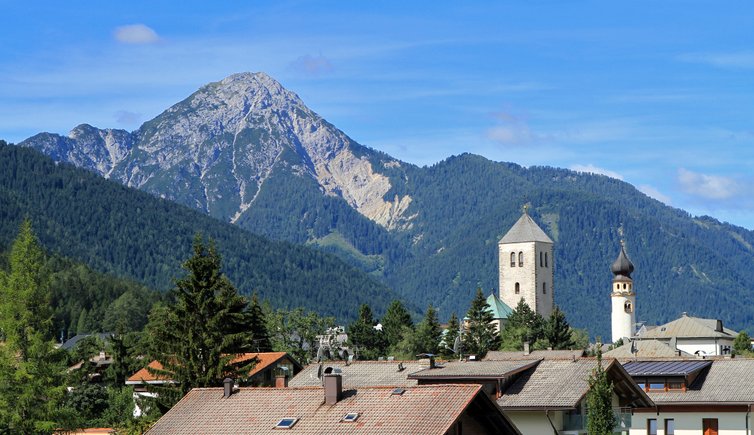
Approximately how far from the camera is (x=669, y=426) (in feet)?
217

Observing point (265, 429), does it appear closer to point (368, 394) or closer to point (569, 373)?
point (368, 394)

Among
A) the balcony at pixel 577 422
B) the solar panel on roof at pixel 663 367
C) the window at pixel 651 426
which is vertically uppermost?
the solar panel on roof at pixel 663 367

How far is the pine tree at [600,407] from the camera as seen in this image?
4853 centimetres

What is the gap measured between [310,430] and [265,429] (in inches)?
72.0

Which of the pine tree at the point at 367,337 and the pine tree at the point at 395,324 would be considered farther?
the pine tree at the point at 395,324

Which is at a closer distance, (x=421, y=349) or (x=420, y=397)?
(x=420, y=397)

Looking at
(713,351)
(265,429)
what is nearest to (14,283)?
(265,429)

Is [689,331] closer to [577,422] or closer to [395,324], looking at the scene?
[395,324]

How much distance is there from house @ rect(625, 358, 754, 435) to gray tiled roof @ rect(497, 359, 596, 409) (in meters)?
9.35

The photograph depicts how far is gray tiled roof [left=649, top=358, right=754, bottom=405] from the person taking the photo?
214 feet

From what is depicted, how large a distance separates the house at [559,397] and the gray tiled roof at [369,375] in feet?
24.2

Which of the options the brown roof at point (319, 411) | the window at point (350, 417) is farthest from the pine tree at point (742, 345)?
the window at point (350, 417)

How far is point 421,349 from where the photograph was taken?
139m

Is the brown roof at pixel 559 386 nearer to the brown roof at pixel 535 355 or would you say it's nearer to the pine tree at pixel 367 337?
the brown roof at pixel 535 355
